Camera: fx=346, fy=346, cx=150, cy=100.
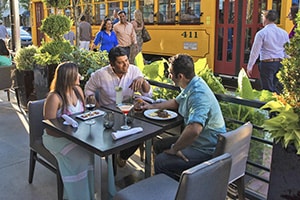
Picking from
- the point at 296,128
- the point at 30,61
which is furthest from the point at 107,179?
the point at 30,61

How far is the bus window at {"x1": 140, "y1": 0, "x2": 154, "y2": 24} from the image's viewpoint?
8500 mm

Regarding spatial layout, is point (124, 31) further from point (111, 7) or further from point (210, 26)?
point (111, 7)

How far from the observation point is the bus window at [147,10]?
8.50 metres

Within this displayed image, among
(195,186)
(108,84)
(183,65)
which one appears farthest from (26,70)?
(195,186)

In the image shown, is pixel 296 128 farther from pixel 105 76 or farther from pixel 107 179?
pixel 105 76

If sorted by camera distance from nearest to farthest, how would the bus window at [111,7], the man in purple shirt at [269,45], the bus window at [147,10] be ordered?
the man in purple shirt at [269,45] < the bus window at [147,10] < the bus window at [111,7]

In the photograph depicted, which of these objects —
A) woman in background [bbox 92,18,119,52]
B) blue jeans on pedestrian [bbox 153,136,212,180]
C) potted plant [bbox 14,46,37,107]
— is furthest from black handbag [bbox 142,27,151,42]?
blue jeans on pedestrian [bbox 153,136,212,180]

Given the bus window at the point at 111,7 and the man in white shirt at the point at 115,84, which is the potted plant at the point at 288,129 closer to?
the man in white shirt at the point at 115,84

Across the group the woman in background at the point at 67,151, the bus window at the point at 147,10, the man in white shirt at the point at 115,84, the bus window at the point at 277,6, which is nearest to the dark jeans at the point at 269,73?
the bus window at the point at 277,6

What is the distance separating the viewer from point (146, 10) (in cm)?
866

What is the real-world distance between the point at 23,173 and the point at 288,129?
2.59 m

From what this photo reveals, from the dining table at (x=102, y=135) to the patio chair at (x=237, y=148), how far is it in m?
0.54

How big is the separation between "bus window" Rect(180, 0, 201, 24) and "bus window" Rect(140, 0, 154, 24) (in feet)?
3.29

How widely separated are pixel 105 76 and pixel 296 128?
195 cm
